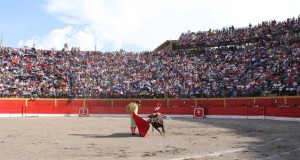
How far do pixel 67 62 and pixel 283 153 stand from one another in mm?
33806

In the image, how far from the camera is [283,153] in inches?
431

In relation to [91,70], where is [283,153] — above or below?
below

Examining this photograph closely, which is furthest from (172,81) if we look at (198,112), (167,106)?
(198,112)

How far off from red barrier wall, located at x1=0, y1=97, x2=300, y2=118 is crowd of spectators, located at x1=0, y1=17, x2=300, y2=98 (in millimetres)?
529

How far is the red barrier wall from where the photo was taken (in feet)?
93.3

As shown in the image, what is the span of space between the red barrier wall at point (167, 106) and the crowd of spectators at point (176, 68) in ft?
1.74

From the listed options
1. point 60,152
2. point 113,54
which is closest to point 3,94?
point 113,54

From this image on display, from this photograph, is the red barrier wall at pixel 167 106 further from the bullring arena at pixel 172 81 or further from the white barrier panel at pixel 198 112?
the white barrier panel at pixel 198 112

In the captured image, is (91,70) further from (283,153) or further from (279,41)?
(283,153)

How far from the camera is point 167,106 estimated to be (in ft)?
115

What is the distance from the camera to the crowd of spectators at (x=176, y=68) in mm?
32375

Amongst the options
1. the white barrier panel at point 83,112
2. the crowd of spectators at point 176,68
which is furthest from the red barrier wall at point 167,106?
the crowd of spectators at point 176,68

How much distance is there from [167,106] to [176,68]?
17.9 feet

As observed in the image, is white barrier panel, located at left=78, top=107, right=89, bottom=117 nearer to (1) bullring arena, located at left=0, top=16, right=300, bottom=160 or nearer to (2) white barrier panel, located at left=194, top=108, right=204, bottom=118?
(1) bullring arena, located at left=0, top=16, right=300, bottom=160
